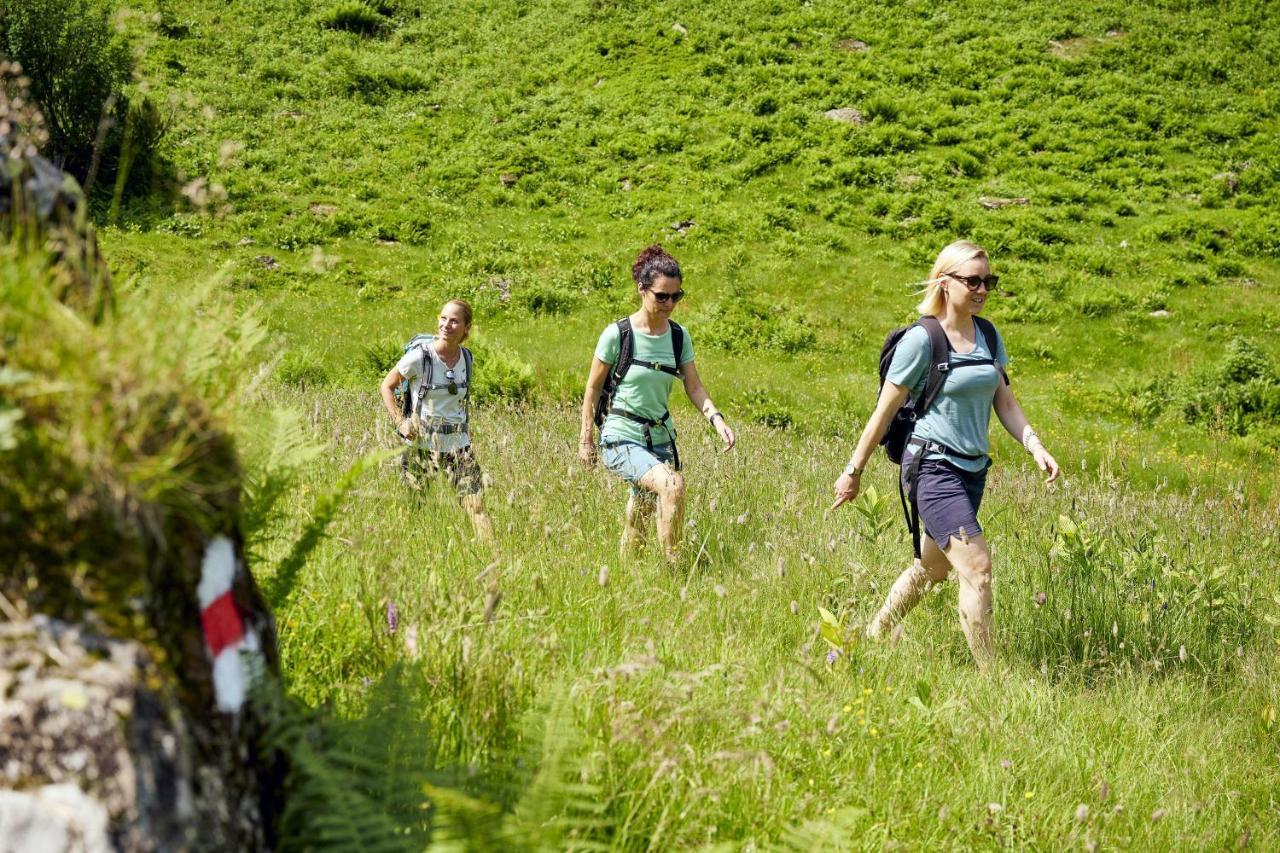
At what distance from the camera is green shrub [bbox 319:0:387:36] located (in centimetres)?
3359

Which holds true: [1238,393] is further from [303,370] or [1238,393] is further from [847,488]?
[303,370]

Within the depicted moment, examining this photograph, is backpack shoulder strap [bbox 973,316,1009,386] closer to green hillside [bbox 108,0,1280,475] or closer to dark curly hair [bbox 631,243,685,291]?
dark curly hair [bbox 631,243,685,291]

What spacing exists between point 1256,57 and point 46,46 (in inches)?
1440

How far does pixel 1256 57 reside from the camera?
94.4 feet

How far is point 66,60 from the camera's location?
21266 mm

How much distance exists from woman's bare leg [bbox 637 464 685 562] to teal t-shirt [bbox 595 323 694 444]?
48 centimetres

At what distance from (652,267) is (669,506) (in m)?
1.65

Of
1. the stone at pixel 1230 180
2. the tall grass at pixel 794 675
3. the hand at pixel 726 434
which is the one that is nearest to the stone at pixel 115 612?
the tall grass at pixel 794 675

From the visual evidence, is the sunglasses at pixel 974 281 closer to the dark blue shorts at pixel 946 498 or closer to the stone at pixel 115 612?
the dark blue shorts at pixel 946 498

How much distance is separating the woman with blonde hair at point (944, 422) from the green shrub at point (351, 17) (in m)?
35.2

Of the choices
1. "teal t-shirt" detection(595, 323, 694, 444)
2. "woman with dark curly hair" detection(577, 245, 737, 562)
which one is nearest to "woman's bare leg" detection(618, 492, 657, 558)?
"woman with dark curly hair" detection(577, 245, 737, 562)

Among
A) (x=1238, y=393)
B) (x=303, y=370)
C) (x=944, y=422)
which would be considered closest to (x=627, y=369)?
(x=944, y=422)

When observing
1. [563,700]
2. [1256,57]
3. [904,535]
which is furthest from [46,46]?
[1256,57]

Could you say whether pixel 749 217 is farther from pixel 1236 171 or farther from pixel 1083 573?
pixel 1083 573
